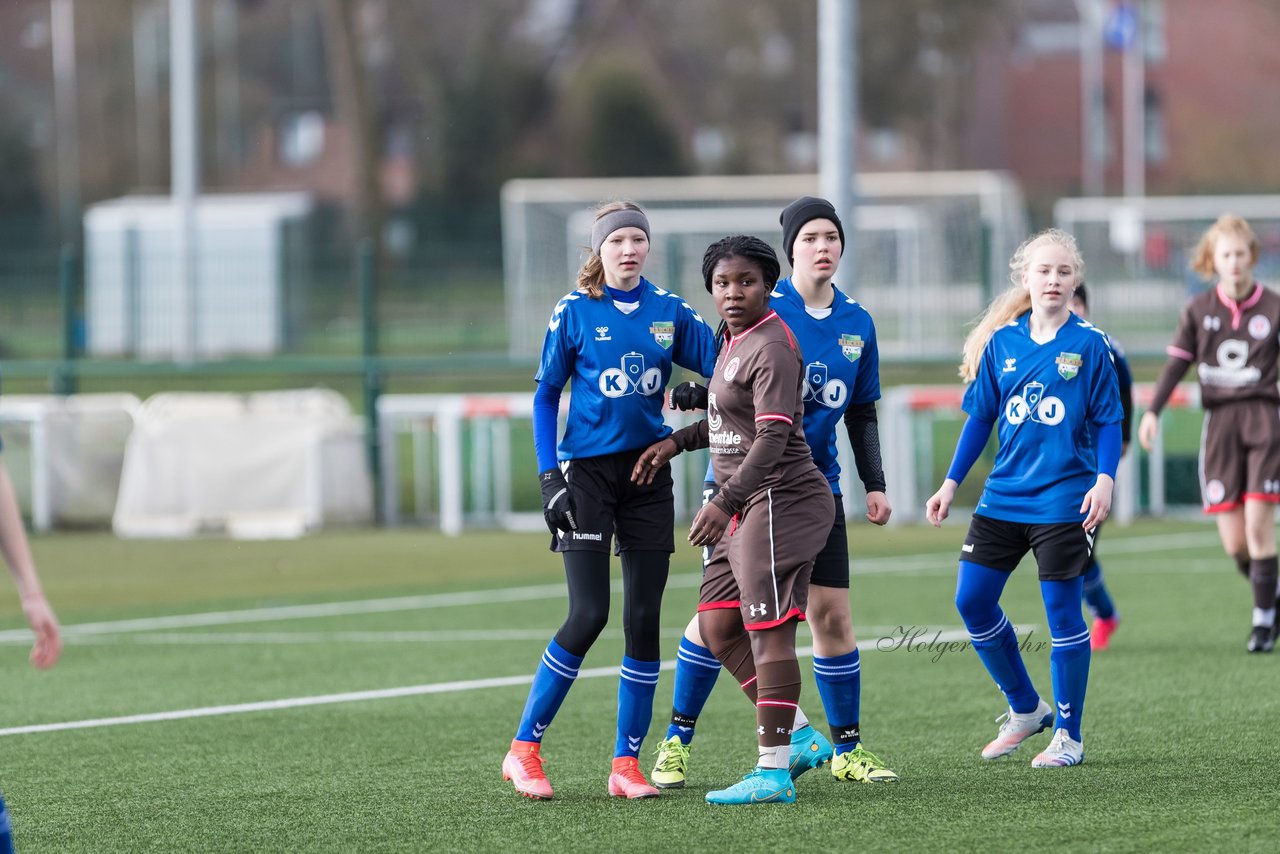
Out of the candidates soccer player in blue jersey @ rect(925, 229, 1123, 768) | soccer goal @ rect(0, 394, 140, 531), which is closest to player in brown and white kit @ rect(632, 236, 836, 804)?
soccer player in blue jersey @ rect(925, 229, 1123, 768)

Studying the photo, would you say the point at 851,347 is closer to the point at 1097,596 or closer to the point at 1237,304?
the point at 1097,596

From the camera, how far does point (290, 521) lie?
1614 cm

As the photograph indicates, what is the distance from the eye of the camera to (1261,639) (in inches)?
373

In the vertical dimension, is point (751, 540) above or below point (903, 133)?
below

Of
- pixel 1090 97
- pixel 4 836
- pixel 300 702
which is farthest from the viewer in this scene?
pixel 1090 97

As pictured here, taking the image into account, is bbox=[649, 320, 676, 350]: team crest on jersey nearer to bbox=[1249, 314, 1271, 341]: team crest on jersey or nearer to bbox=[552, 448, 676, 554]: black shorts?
bbox=[552, 448, 676, 554]: black shorts

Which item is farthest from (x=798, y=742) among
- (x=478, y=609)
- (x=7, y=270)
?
(x=7, y=270)

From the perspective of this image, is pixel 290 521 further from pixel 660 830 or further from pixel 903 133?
pixel 903 133

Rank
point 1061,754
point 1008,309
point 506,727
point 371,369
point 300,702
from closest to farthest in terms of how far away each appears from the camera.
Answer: point 1061,754 → point 1008,309 → point 506,727 → point 300,702 → point 371,369

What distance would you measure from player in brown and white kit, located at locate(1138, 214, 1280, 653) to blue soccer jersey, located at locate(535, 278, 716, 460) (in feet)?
12.8

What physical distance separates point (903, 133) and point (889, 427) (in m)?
43.2

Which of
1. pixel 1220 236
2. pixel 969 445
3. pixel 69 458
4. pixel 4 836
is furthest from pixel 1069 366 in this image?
pixel 69 458

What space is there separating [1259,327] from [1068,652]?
3.46 metres

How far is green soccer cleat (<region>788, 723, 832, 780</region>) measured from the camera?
262 inches
